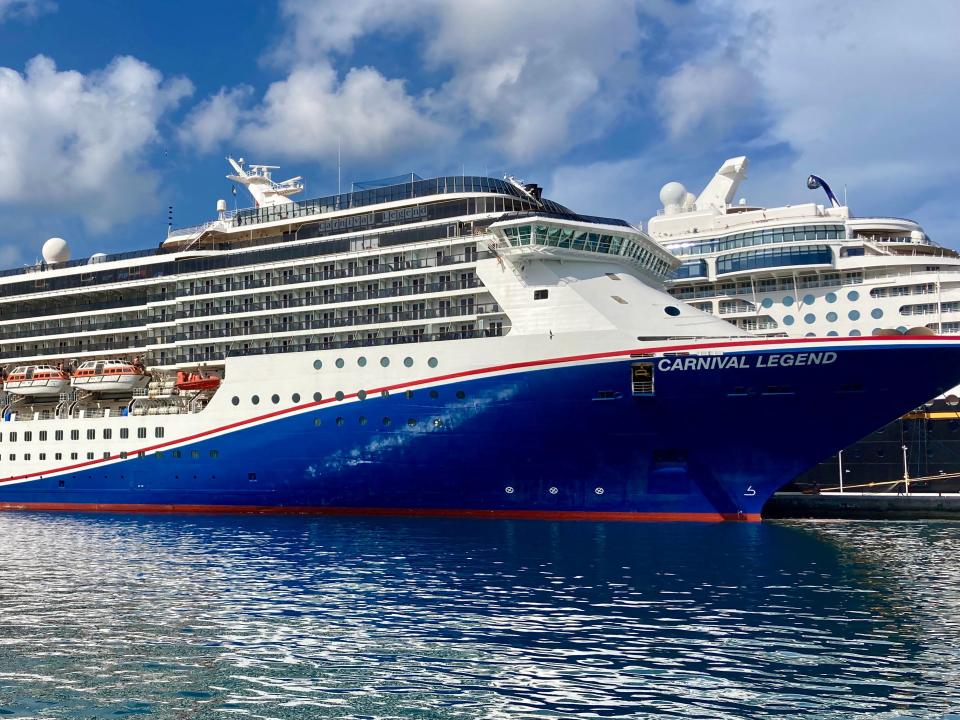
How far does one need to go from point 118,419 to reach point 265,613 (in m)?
23.3

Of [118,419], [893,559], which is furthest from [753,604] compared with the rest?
[118,419]

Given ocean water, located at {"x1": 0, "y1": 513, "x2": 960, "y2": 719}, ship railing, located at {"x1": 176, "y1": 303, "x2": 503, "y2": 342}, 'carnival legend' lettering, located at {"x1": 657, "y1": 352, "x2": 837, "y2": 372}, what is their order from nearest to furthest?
ocean water, located at {"x1": 0, "y1": 513, "x2": 960, "y2": 719} < 'carnival legend' lettering, located at {"x1": 657, "y1": 352, "x2": 837, "y2": 372} < ship railing, located at {"x1": 176, "y1": 303, "x2": 503, "y2": 342}

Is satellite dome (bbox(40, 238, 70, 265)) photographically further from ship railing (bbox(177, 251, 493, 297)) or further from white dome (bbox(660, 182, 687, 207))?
white dome (bbox(660, 182, 687, 207))

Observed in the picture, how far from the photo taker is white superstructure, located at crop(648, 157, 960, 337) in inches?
1686

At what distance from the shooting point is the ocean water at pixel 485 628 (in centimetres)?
1058

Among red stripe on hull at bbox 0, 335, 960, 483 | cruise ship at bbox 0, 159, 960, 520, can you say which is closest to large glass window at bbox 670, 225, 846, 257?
cruise ship at bbox 0, 159, 960, 520

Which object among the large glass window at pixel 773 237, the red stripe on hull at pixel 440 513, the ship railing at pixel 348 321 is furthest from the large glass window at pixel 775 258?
the ship railing at pixel 348 321

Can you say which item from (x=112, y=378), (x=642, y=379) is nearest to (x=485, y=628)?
(x=642, y=379)

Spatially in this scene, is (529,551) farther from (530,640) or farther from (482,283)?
(482,283)

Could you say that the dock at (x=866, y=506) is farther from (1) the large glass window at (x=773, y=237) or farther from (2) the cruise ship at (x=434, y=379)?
(1) the large glass window at (x=773, y=237)

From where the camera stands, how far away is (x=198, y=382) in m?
35.0

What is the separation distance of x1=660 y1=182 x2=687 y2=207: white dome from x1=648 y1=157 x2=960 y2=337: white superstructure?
12.7 ft

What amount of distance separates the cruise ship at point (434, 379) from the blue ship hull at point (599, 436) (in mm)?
72

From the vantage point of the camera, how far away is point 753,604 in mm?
15742
